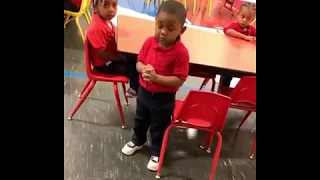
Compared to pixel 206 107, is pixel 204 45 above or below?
above

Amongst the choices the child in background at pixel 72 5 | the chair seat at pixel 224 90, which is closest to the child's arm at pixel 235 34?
the chair seat at pixel 224 90

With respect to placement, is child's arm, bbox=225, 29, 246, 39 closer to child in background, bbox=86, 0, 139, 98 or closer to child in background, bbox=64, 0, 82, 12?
child in background, bbox=86, 0, 139, 98

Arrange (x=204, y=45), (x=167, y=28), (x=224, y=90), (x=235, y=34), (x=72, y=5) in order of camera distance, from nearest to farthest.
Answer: (x=167, y=28) → (x=204, y=45) → (x=224, y=90) → (x=235, y=34) → (x=72, y=5)

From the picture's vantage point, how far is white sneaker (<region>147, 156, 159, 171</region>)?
239cm

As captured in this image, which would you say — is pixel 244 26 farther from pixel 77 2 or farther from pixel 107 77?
pixel 77 2

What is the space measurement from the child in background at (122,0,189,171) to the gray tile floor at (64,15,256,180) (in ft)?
0.56

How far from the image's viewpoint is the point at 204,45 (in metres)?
2.51

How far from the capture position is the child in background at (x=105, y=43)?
7.93ft

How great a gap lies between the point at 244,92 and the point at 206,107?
38 centimetres

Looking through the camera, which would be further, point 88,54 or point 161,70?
point 88,54

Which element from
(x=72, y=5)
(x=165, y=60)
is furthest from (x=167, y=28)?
(x=72, y=5)
